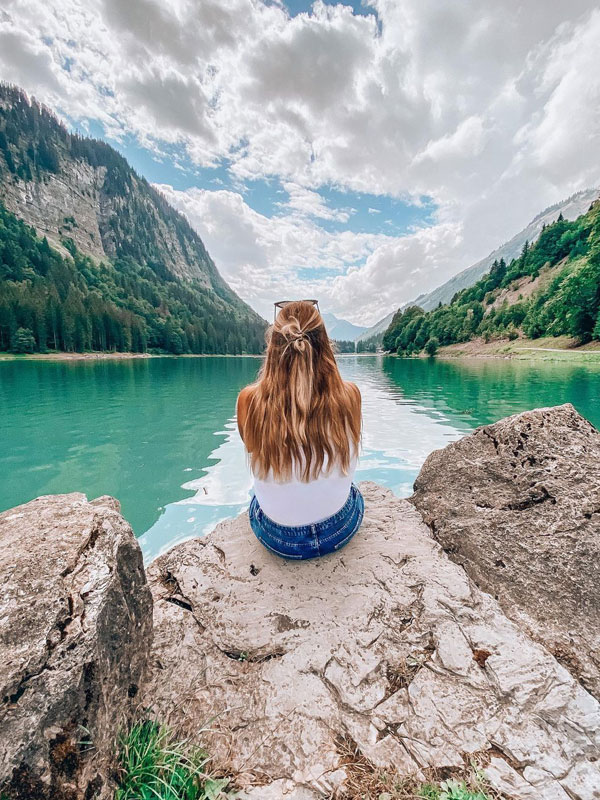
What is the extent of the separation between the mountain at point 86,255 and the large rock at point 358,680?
71096mm

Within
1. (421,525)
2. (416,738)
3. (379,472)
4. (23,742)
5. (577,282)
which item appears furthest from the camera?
(577,282)

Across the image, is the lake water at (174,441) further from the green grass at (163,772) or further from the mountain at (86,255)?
the mountain at (86,255)

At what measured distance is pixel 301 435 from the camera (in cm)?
265

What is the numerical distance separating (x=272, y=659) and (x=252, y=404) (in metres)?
1.84

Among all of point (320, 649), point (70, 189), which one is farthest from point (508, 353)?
point (70, 189)

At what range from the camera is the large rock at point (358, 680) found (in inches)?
64.2

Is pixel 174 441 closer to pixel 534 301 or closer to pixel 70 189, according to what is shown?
pixel 534 301

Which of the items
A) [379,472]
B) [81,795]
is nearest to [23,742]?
[81,795]

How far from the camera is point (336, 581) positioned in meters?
2.81

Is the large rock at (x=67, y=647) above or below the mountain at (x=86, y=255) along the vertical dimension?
below

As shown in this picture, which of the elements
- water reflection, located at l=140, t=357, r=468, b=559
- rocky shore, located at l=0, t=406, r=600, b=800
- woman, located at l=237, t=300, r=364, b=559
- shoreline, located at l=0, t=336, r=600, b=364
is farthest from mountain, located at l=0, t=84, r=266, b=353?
rocky shore, located at l=0, t=406, r=600, b=800

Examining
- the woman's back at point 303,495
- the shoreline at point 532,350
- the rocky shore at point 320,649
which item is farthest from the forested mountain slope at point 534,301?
the woman's back at point 303,495

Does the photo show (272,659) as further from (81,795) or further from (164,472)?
(164,472)

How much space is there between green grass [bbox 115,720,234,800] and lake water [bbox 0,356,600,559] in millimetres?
3685
